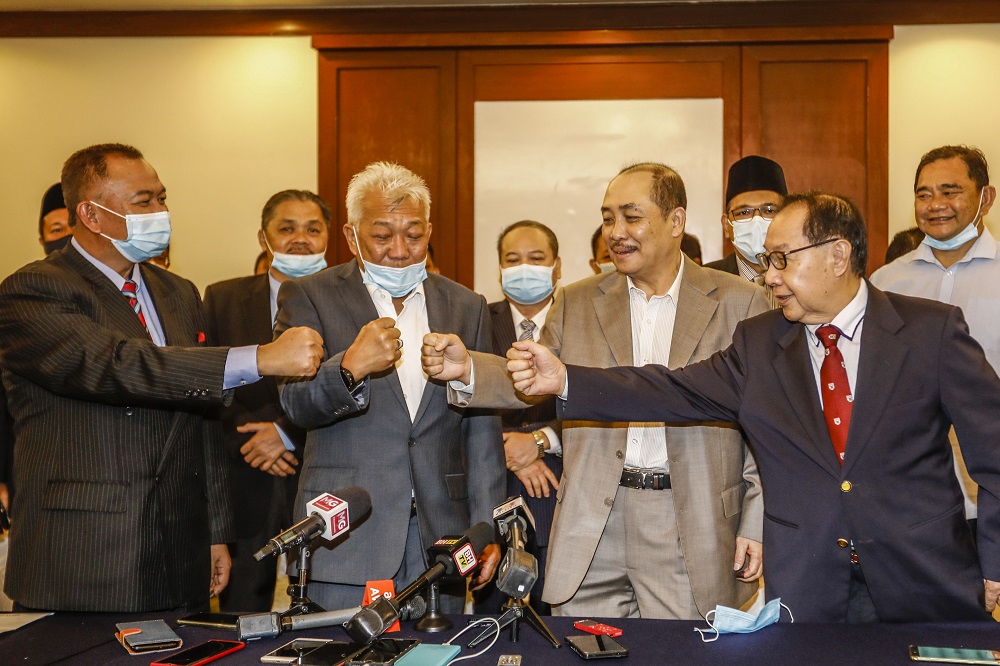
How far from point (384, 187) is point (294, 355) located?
734mm

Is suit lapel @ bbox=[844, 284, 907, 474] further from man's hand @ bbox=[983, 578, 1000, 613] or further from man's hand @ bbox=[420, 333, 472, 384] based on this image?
man's hand @ bbox=[420, 333, 472, 384]

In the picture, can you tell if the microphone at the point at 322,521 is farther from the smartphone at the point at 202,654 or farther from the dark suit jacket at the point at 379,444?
the dark suit jacket at the point at 379,444

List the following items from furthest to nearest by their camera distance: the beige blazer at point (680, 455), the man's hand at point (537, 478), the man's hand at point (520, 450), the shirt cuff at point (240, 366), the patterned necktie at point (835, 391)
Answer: the man's hand at point (537, 478) → the man's hand at point (520, 450) → the beige blazer at point (680, 455) → the shirt cuff at point (240, 366) → the patterned necktie at point (835, 391)

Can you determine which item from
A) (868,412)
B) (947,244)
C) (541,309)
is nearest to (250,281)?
(541,309)

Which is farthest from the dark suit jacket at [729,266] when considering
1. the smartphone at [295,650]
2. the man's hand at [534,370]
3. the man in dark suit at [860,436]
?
the smartphone at [295,650]

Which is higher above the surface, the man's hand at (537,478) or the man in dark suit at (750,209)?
the man in dark suit at (750,209)

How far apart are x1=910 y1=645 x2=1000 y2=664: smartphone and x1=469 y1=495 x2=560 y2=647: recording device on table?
2.78 ft

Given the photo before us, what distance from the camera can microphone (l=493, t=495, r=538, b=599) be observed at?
2080mm

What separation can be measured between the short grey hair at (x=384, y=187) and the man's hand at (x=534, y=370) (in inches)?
26.3

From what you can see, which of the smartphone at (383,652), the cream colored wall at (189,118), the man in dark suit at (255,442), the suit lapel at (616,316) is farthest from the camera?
the cream colored wall at (189,118)

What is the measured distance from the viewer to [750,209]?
4.22m

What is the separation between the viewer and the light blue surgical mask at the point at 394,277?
9.98ft

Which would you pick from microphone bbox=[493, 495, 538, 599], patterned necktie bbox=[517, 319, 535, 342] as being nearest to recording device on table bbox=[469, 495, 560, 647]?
microphone bbox=[493, 495, 538, 599]

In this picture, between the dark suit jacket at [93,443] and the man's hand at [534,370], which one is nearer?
the dark suit jacket at [93,443]
